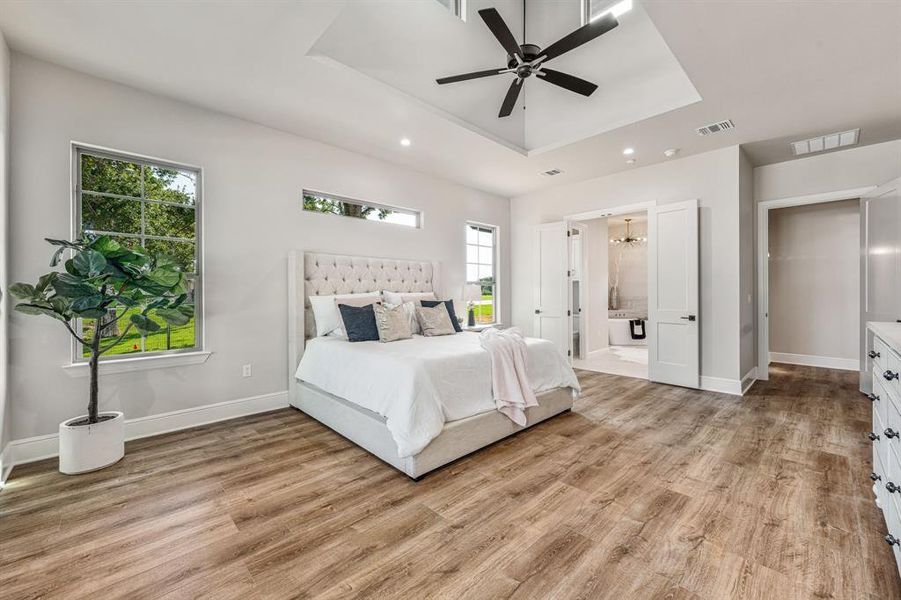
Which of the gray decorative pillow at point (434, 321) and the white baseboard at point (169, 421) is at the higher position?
the gray decorative pillow at point (434, 321)

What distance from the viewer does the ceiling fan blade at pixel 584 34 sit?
2.20 metres

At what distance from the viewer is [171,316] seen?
2.72 metres

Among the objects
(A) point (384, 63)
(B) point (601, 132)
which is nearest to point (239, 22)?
(A) point (384, 63)

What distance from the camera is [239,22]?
2350 mm

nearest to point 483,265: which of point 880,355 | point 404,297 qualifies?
point 404,297

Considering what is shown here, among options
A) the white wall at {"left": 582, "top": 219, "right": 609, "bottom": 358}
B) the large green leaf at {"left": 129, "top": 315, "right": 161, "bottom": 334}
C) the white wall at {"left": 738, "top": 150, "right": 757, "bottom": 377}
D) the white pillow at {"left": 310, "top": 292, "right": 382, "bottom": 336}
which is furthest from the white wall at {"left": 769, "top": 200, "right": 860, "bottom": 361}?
the large green leaf at {"left": 129, "top": 315, "right": 161, "bottom": 334}

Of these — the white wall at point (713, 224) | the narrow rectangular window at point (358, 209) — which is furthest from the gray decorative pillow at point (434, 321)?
the white wall at point (713, 224)

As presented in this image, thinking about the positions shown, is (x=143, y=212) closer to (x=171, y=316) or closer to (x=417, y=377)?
(x=171, y=316)

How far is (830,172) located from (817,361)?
3046 mm

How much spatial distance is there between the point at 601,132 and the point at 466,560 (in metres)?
3.96

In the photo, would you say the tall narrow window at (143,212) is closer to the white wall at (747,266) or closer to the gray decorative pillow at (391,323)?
the gray decorative pillow at (391,323)

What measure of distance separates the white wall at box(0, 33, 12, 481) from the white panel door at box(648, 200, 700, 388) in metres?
6.03

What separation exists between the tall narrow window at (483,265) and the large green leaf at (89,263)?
430 cm

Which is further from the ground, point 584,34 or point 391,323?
point 584,34
